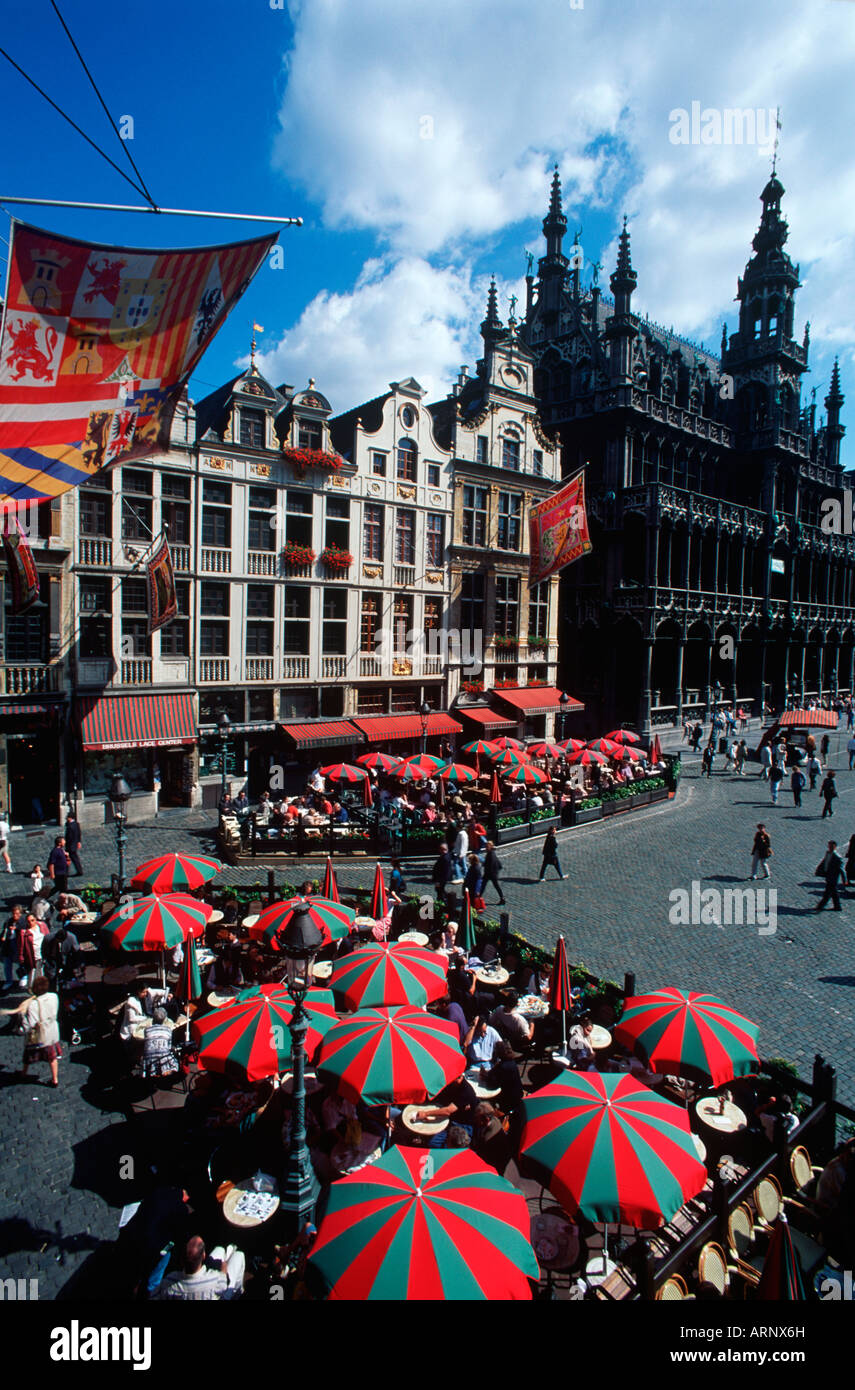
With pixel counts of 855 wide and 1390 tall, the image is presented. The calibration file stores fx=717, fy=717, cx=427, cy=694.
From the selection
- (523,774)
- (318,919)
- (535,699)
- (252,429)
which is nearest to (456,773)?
(523,774)

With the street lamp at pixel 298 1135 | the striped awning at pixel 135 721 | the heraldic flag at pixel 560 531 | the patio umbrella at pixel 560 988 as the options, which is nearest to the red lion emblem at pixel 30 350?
the street lamp at pixel 298 1135

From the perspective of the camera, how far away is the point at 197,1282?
6.32 meters

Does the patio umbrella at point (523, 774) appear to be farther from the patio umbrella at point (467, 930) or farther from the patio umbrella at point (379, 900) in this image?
the patio umbrella at point (467, 930)

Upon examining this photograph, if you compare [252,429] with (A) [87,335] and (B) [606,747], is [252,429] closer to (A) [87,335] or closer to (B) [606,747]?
(A) [87,335]

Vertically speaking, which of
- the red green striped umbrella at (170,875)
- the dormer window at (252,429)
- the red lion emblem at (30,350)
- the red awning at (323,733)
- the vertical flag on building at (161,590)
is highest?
the dormer window at (252,429)

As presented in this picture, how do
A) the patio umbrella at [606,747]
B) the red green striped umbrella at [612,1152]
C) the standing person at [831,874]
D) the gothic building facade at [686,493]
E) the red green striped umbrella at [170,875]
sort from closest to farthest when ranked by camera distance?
the red green striped umbrella at [612,1152] → the red green striped umbrella at [170,875] → the standing person at [831,874] → the patio umbrella at [606,747] → the gothic building facade at [686,493]

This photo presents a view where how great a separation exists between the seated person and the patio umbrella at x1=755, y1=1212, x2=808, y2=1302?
4.60 meters

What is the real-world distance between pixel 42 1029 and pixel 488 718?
991 inches

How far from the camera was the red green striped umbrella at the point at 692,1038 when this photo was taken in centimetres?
860

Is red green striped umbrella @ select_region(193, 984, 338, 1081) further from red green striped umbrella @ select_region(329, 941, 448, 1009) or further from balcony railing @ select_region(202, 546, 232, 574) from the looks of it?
balcony railing @ select_region(202, 546, 232, 574)

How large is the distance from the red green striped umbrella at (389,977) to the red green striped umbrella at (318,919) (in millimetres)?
1359

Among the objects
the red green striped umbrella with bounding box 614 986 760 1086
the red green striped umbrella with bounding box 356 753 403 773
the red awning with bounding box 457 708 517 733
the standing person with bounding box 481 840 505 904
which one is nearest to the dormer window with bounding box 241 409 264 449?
the red green striped umbrella with bounding box 356 753 403 773

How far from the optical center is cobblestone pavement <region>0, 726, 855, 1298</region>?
26.7ft
